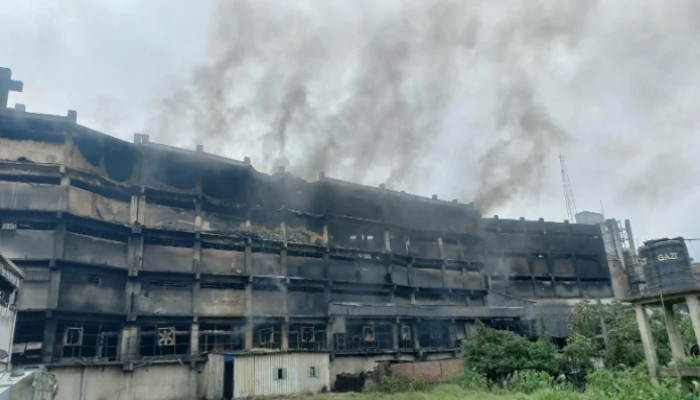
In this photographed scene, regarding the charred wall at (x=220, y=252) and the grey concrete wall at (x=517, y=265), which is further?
the grey concrete wall at (x=517, y=265)

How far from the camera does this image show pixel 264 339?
964 inches

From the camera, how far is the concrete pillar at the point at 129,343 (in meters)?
20.1

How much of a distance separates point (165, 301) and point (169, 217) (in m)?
4.07

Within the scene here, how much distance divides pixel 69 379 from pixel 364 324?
1489cm

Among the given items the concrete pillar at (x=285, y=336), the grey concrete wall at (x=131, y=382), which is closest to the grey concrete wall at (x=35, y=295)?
the grey concrete wall at (x=131, y=382)

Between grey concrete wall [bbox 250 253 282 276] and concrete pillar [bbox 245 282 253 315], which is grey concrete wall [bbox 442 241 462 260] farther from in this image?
concrete pillar [bbox 245 282 253 315]

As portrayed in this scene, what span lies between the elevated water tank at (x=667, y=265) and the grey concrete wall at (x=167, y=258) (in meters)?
19.0

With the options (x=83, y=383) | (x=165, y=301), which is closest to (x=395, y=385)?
(x=165, y=301)

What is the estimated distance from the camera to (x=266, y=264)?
A: 2578cm

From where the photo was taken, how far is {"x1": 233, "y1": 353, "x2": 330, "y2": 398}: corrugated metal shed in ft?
64.2

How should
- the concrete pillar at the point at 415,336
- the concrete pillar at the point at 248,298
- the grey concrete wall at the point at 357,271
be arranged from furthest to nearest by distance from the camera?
1. the concrete pillar at the point at 415,336
2. the grey concrete wall at the point at 357,271
3. the concrete pillar at the point at 248,298

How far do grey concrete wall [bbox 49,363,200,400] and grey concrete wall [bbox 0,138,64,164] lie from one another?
860 cm

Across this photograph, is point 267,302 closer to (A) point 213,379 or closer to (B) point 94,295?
(A) point 213,379

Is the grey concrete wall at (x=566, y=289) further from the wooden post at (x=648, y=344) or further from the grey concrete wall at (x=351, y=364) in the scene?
the wooden post at (x=648, y=344)
